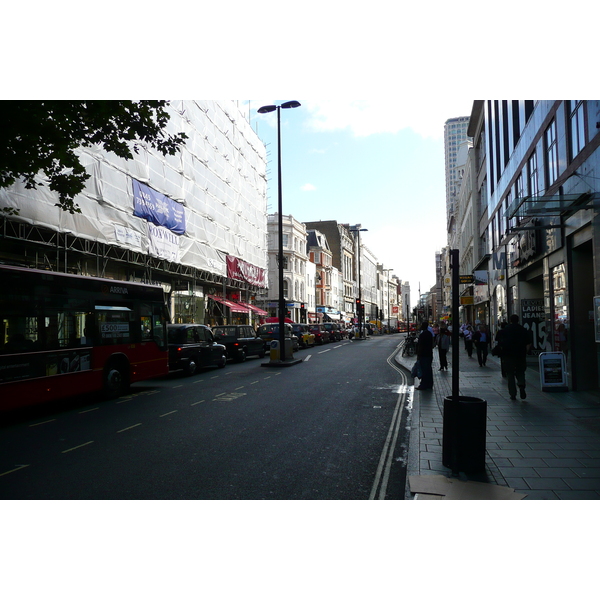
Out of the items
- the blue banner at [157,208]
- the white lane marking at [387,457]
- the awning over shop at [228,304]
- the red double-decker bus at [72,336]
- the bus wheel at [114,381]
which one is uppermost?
the blue banner at [157,208]

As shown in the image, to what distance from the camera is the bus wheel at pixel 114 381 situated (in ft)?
40.0

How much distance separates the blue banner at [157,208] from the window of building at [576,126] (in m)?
16.7

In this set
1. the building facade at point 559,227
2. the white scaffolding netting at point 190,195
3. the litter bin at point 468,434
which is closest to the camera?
the litter bin at point 468,434

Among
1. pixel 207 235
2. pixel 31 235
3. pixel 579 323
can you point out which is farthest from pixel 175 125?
pixel 579 323

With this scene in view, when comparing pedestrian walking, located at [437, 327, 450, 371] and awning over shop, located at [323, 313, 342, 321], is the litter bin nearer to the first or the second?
pedestrian walking, located at [437, 327, 450, 371]

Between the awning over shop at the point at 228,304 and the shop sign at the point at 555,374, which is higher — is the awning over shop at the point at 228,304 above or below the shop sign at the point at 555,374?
above

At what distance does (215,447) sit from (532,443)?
439 centimetres

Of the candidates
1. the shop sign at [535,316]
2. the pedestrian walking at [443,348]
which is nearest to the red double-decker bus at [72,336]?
the pedestrian walking at [443,348]

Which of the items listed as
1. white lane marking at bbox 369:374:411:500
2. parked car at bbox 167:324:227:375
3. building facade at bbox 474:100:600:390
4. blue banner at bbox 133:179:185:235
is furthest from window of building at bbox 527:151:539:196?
blue banner at bbox 133:179:185:235

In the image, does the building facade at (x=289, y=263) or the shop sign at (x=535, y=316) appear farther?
the building facade at (x=289, y=263)

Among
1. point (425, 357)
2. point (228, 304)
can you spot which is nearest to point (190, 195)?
point (228, 304)

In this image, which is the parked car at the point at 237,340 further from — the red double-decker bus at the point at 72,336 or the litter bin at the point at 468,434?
the litter bin at the point at 468,434

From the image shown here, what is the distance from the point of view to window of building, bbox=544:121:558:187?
14438mm

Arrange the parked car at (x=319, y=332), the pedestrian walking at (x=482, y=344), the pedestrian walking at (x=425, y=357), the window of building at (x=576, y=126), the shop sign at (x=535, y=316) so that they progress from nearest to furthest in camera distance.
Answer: the window of building at (x=576, y=126)
the pedestrian walking at (x=425, y=357)
the shop sign at (x=535, y=316)
the pedestrian walking at (x=482, y=344)
the parked car at (x=319, y=332)
